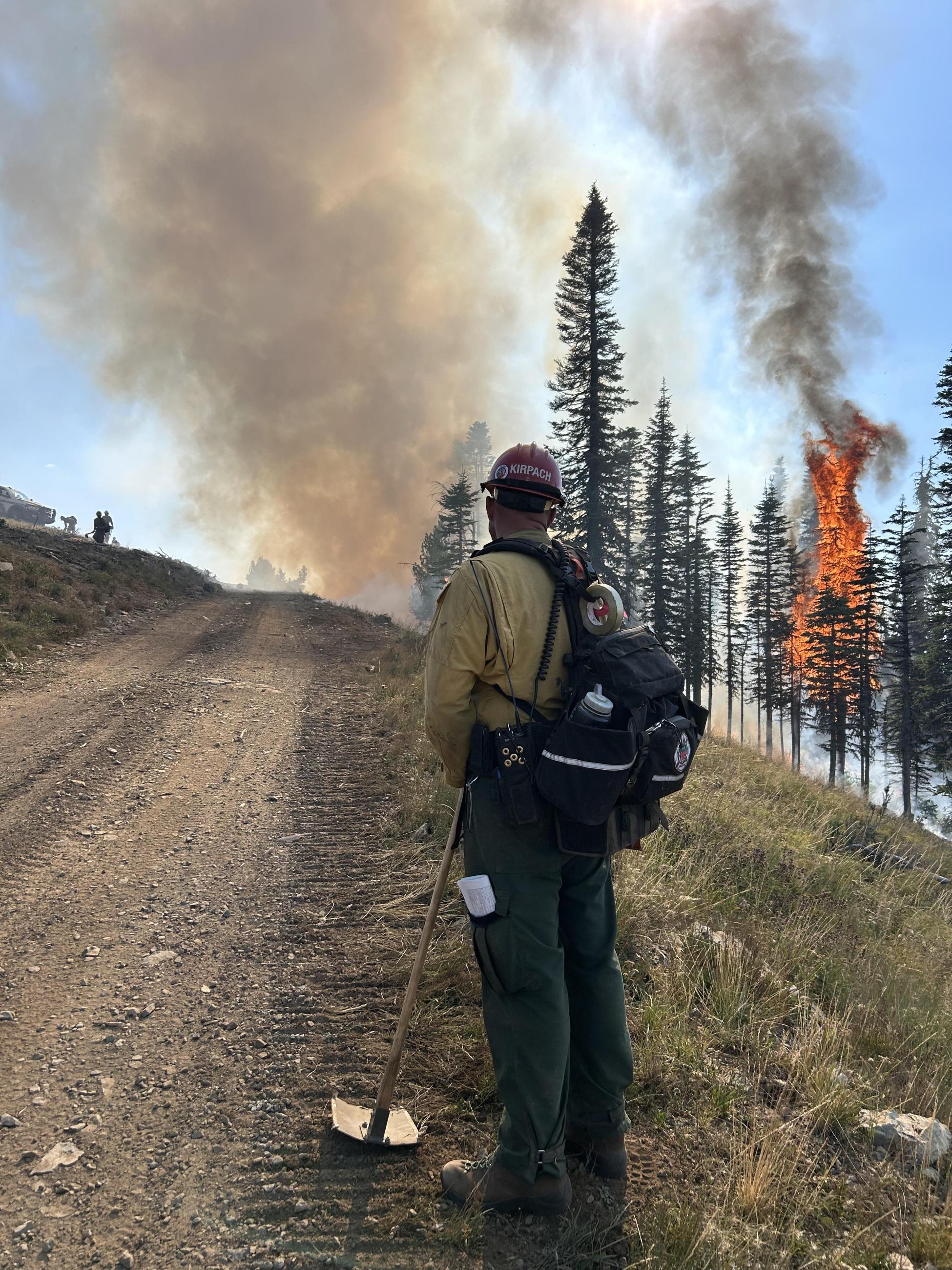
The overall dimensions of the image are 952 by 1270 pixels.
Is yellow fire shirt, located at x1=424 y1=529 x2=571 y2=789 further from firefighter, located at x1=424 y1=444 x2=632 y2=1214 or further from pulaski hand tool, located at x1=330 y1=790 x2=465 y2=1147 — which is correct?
pulaski hand tool, located at x1=330 y1=790 x2=465 y2=1147

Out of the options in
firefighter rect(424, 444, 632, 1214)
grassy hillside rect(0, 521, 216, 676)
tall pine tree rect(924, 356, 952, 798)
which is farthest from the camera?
tall pine tree rect(924, 356, 952, 798)

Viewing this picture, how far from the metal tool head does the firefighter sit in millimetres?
229

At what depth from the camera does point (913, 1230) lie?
2170 mm

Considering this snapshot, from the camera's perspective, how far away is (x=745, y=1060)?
3.07m

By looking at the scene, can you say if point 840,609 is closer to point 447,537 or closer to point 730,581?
point 730,581

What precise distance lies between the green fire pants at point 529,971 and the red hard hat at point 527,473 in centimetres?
119

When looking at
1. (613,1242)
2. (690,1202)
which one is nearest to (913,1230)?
(690,1202)

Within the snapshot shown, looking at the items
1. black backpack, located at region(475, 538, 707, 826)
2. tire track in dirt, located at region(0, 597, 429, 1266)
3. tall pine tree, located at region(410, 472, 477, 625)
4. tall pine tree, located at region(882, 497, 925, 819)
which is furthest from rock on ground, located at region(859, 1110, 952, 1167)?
tall pine tree, located at region(410, 472, 477, 625)

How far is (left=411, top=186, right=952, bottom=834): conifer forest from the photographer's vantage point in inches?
962

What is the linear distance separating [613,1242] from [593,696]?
187cm

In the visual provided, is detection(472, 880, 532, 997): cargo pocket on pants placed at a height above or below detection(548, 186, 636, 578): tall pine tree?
below

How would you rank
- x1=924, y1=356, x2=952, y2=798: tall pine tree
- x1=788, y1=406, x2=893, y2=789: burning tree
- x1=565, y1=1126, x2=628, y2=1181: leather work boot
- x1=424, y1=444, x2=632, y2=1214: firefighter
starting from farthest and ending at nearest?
x1=788, y1=406, x2=893, y2=789: burning tree → x1=924, y1=356, x2=952, y2=798: tall pine tree → x1=565, y1=1126, x2=628, y2=1181: leather work boot → x1=424, y1=444, x2=632, y2=1214: firefighter

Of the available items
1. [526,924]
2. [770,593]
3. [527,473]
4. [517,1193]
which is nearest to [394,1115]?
[517,1193]

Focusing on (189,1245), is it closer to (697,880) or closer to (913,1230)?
(913,1230)
